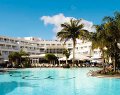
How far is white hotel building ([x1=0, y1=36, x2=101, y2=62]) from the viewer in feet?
282

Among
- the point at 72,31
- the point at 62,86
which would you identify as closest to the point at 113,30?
the point at 62,86

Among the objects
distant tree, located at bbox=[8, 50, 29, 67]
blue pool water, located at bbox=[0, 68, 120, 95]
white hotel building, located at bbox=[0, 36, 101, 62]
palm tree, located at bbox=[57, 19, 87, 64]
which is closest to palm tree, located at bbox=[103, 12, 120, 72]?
blue pool water, located at bbox=[0, 68, 120, 95]

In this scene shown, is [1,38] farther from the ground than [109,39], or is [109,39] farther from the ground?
[1,38]

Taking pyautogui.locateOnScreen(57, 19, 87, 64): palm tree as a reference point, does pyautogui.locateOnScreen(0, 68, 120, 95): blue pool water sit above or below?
below

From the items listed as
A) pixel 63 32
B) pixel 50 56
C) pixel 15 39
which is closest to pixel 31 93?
pixel 63 32

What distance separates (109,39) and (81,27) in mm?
32984

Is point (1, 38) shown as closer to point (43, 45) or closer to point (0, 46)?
point (0, 46)

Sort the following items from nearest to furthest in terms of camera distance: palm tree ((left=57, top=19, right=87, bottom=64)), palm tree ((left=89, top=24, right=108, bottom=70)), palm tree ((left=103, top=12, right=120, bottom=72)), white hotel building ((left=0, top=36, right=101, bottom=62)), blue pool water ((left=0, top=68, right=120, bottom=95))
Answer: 1. blue pool water ((left=0, top=68, right=120, bottom=95))
2. palm tree ((left=103, top=12, right=120, bottom=72))
3. palm tree ((left=89, top=24, right=108, bottom=70))
4. palm tree ((left=57, top=19, right=87, bottom=64))
5. white hotel building ((left=0, top=36, right=101, bottom=62))

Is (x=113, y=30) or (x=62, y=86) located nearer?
(x=62, y=86)

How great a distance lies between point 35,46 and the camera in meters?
103

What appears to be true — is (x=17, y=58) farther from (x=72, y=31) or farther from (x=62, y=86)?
(x=62, y=86)

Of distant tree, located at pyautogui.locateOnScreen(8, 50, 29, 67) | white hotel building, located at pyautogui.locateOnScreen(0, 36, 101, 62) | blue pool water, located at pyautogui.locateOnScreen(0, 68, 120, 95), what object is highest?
white hotel building, located at pyautogui.locateOnScreen(0, 36, 101, 62)

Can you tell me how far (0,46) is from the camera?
269ft

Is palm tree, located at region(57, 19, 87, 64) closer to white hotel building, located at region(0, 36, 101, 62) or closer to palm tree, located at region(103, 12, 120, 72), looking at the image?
white hotel building, located at region(0, 36, 101, 62)
